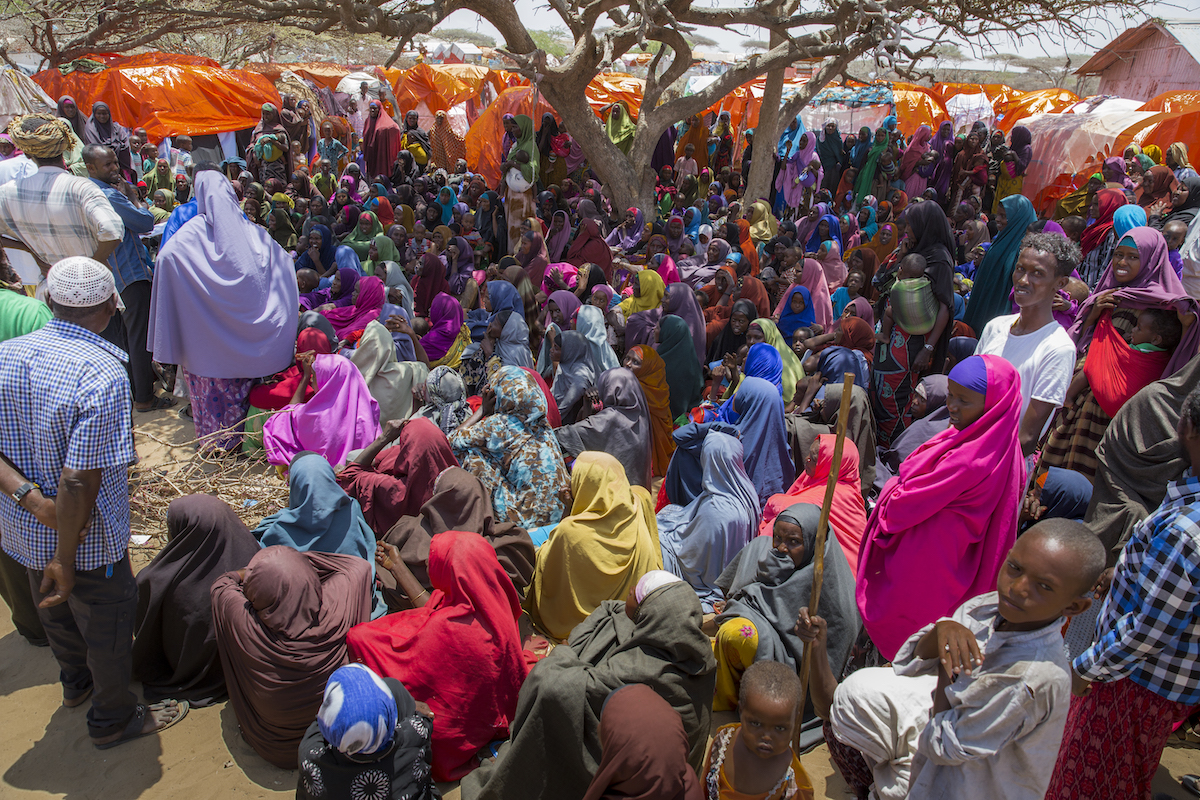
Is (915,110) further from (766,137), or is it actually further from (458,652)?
(458,652)

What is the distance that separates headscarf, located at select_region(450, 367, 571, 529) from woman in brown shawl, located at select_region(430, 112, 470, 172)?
1005cm

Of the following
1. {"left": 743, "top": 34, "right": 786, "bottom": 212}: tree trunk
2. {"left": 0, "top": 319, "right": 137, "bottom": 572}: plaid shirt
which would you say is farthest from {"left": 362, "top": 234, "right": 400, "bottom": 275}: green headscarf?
{"left": 743, "top": 34, "right": 786, "bottom": 212}: tree trunk

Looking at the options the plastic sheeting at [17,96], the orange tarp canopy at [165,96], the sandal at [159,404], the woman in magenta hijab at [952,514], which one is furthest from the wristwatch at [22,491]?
the orange tarp canopy at [165,96]

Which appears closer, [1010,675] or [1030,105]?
[1010,675]

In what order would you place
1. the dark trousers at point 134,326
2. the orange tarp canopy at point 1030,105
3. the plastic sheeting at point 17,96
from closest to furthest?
1. the dark trousers at point 134,326
2. the plastic sheeting at point 17,96
3. the orange tarp canopy at point 1030,105

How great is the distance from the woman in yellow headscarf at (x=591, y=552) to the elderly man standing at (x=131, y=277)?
12.3ft

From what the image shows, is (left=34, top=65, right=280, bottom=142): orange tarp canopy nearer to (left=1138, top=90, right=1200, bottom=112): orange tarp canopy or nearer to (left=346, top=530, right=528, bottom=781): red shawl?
(left=346, top=530, right=528, bottom=781): red shawl

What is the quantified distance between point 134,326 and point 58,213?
51.8 inches

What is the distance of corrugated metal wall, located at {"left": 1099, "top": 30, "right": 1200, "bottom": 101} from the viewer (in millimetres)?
19156

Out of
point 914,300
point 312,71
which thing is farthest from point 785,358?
point 312,71

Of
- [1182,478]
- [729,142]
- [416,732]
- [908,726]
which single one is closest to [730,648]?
[908,726]

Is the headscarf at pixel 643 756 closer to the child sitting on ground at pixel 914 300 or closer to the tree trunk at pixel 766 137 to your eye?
the child sitting on ground at pixel 914 300

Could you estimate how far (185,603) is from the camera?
3016 mm

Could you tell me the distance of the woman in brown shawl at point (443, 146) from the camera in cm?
1323
